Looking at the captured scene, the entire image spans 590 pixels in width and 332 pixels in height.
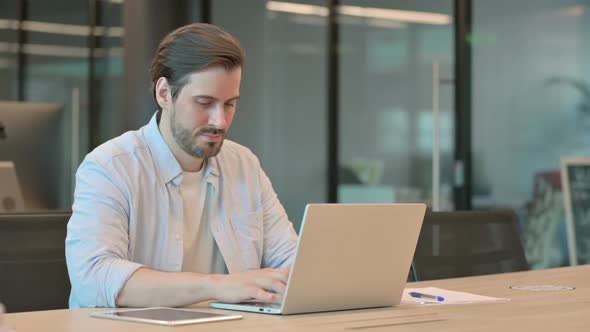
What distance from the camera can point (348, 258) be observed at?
6.48 feet

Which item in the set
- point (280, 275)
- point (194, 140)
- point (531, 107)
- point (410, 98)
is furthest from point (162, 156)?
point (531, 107)

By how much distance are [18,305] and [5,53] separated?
6.04m

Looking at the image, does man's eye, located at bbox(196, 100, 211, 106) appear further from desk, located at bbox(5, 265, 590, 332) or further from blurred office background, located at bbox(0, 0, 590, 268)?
blurred office background, located at bbox(0, 0, 590, 268)

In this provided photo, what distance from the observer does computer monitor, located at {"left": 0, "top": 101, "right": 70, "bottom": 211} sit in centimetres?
327

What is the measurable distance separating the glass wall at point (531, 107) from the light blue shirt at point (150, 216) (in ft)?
11.4

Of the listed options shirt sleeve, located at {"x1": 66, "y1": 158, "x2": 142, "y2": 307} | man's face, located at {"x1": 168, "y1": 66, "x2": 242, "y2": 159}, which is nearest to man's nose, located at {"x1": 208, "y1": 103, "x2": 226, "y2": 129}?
man's face, located at {"x1": 168, "y1": 66, "x2": 242, "y2": 159}

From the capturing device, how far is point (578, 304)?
2.25 meters

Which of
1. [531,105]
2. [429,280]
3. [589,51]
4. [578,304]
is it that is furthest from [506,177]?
[578,304]

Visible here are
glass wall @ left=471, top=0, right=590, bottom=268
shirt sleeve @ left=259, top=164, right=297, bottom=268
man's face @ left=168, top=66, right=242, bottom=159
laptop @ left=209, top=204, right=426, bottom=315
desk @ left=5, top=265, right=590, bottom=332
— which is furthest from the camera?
glass wall @ left=471, top=0, right=590, bottom=268

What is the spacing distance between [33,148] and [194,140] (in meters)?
1.11

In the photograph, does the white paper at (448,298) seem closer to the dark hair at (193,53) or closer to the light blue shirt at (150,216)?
the light blue shirt at (150,216)

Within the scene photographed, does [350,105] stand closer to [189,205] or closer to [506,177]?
[506,177]

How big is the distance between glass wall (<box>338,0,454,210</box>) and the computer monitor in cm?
300

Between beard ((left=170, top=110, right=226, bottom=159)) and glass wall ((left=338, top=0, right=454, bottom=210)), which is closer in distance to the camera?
beard ((left=170, top=110, right=226, bottom=159))
